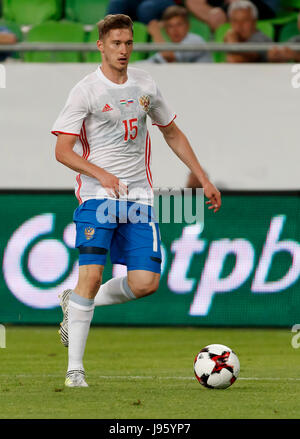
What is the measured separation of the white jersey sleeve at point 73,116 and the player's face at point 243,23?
232 inches

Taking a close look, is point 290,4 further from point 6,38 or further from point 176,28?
point 6,38

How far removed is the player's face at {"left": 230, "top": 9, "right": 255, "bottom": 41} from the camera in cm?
1225

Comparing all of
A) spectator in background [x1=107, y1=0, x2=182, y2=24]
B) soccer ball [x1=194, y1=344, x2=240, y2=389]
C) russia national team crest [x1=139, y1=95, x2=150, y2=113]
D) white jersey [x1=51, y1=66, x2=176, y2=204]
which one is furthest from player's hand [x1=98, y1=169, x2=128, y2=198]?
spectator in background [x1=107, y1=0, x2=182, y2=24]

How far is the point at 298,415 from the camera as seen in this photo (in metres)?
5.41

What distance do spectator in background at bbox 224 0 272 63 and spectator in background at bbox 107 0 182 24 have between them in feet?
2.80

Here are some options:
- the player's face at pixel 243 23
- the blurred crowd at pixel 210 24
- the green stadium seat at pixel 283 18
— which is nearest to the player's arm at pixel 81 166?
the blurred crowd at pixel 210 24

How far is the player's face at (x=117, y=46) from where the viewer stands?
21.9 ft

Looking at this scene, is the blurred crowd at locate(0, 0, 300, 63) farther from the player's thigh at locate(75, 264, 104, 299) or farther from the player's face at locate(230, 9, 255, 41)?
the player's thigh at locate(75, 264, 104, 299)

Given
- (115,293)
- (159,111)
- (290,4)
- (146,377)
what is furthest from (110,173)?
(290,4)

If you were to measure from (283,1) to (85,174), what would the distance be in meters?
7.24

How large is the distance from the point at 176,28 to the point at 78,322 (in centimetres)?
661

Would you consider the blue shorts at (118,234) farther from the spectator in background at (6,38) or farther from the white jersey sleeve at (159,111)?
the spectator in background at (6,38)

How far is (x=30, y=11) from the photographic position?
13.5 meters

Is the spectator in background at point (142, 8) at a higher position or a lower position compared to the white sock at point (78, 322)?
higher
